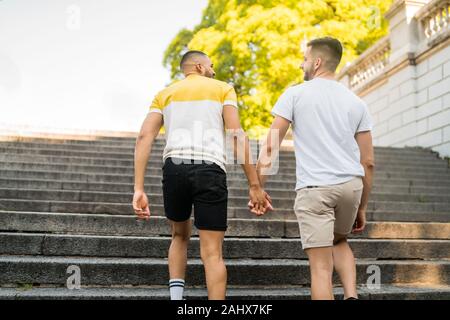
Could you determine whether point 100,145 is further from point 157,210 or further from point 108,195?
point 157,210

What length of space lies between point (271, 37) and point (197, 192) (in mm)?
13471

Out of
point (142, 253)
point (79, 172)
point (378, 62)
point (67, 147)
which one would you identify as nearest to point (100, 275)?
point (142, 253)

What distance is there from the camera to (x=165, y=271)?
4.04 m

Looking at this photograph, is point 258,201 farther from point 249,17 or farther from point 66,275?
point 249,17

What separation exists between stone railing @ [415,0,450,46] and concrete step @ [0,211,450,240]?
20.2 feet

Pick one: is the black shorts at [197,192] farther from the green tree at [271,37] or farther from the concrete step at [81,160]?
the green tree at [271,37]

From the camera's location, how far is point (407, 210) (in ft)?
21.6

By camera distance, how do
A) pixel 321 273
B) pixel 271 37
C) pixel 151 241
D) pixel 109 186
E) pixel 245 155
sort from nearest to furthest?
pixel 321 273, pixel 245 155, pixel 151 241, pixel 109 186, pixel 271 37

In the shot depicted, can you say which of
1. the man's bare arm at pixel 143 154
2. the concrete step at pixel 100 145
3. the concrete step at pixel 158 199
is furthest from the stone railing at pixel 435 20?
the man's bare arm at pixel 143 154

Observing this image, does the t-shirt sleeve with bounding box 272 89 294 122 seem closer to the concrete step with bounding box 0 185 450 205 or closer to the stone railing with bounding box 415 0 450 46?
the concrete step with bounding box 0 185 450 205

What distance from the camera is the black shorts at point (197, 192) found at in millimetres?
2879

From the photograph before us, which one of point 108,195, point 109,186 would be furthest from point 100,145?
point 108,195
